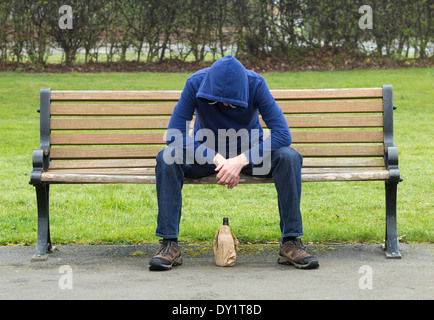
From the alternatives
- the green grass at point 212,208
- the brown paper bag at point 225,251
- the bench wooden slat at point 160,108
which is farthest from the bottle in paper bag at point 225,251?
the bench wooden slat at point 160,108

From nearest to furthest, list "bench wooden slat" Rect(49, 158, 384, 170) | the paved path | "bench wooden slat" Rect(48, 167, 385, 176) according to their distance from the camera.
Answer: the paved path
"bench wooden slat" Rect(48, 167, 385, 176)
"bench wooden slat" Rect(49, 158, 384, 170)

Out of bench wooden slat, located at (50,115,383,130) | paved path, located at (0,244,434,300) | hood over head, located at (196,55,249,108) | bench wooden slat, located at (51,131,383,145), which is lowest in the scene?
paved path, located at (0,244,434,300)

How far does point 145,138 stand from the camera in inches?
183

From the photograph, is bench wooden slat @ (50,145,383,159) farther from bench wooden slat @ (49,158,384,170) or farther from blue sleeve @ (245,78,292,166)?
blue sleeve @ (245,78,292,166)

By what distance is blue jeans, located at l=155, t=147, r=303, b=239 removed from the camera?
13.4ft

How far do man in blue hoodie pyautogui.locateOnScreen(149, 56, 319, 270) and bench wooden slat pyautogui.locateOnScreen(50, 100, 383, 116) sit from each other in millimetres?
397

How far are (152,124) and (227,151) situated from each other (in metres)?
0.63

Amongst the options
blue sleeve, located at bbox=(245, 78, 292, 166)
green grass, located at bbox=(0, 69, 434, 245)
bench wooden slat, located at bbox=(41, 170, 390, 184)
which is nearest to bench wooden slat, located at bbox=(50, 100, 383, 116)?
blue sleeve, located at bbox=(245, 78, 292, 166)

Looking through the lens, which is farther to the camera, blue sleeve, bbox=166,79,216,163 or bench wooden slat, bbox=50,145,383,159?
bench wooden slat, bbox=50,145,383,159

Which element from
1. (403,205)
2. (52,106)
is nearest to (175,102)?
(52,106)

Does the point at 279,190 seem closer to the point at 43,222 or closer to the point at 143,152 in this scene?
the point at 143,152

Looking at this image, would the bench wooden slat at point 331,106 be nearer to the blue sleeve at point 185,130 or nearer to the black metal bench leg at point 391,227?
the black metal bench leg at point 391,227

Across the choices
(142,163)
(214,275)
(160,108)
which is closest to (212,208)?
(142,163)

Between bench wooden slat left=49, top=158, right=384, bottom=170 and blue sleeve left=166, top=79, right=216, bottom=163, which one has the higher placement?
blue sleeve left=166, top=79, right=216, bottom=163
